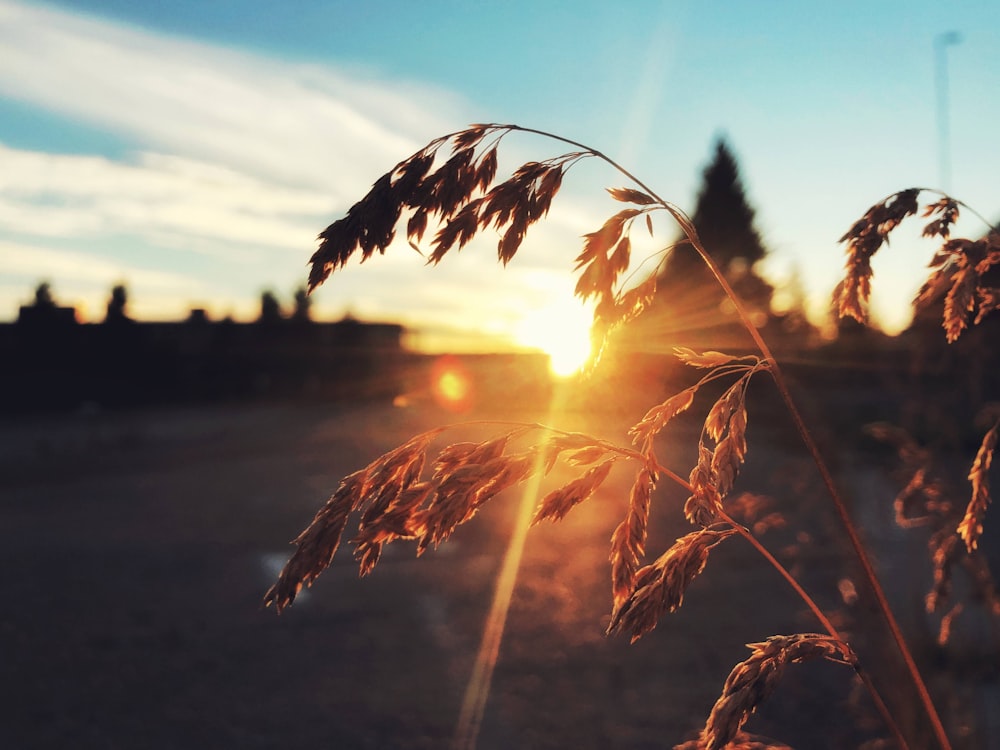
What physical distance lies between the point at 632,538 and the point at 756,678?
0.28 metres

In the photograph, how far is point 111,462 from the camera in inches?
584

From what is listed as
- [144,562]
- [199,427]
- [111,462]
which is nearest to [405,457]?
[144,562]

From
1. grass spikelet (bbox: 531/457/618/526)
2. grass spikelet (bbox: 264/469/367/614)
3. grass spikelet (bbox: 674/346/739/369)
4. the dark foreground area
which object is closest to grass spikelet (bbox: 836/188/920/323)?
grass spikelet (bbox: 674/346/739/369)

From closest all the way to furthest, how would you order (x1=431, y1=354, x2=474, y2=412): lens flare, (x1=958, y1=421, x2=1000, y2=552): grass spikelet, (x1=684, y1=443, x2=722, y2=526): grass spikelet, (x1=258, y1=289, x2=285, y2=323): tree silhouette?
(x1=684, y1=443, x2=722, y2=526): grass spikelet
(x1=958, y1=421, x2=1000, y2=552): grass spikelet
(x1=431, y1=354, x2=474, y2=412): lens flare
(x1=258, y1=289, x2=285, y2=323): tree silhouette

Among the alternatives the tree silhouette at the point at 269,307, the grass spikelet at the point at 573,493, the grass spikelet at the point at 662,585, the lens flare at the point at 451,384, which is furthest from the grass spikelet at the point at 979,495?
the tree silhouette at the point at 269,307

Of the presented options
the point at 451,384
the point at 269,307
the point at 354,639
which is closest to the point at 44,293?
the point at 269,307

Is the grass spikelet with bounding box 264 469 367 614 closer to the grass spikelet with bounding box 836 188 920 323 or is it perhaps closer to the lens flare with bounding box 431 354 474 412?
the grass spikelet with bounding box 836 188 920 323

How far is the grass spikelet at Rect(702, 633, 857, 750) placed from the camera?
3.97ft

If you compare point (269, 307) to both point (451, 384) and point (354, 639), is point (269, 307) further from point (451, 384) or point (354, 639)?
point (354, 639)

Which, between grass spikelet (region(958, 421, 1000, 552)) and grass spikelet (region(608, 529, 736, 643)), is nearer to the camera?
grass spikelet (region(608, 529, 736, 643))

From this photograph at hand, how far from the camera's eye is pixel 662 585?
4.17 ft

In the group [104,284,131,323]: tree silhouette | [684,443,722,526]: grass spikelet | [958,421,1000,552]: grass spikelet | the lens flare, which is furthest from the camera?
[104,284,131,323]: tree silhouette

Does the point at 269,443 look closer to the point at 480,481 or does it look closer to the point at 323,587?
the point at 323,587

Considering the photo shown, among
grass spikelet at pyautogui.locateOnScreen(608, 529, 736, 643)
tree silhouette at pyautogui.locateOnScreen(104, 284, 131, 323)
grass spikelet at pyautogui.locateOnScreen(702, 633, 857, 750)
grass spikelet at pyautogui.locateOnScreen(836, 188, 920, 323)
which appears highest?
tree silhouette at pyautogui.locateOnScreen(104, 284, 131, 323)
